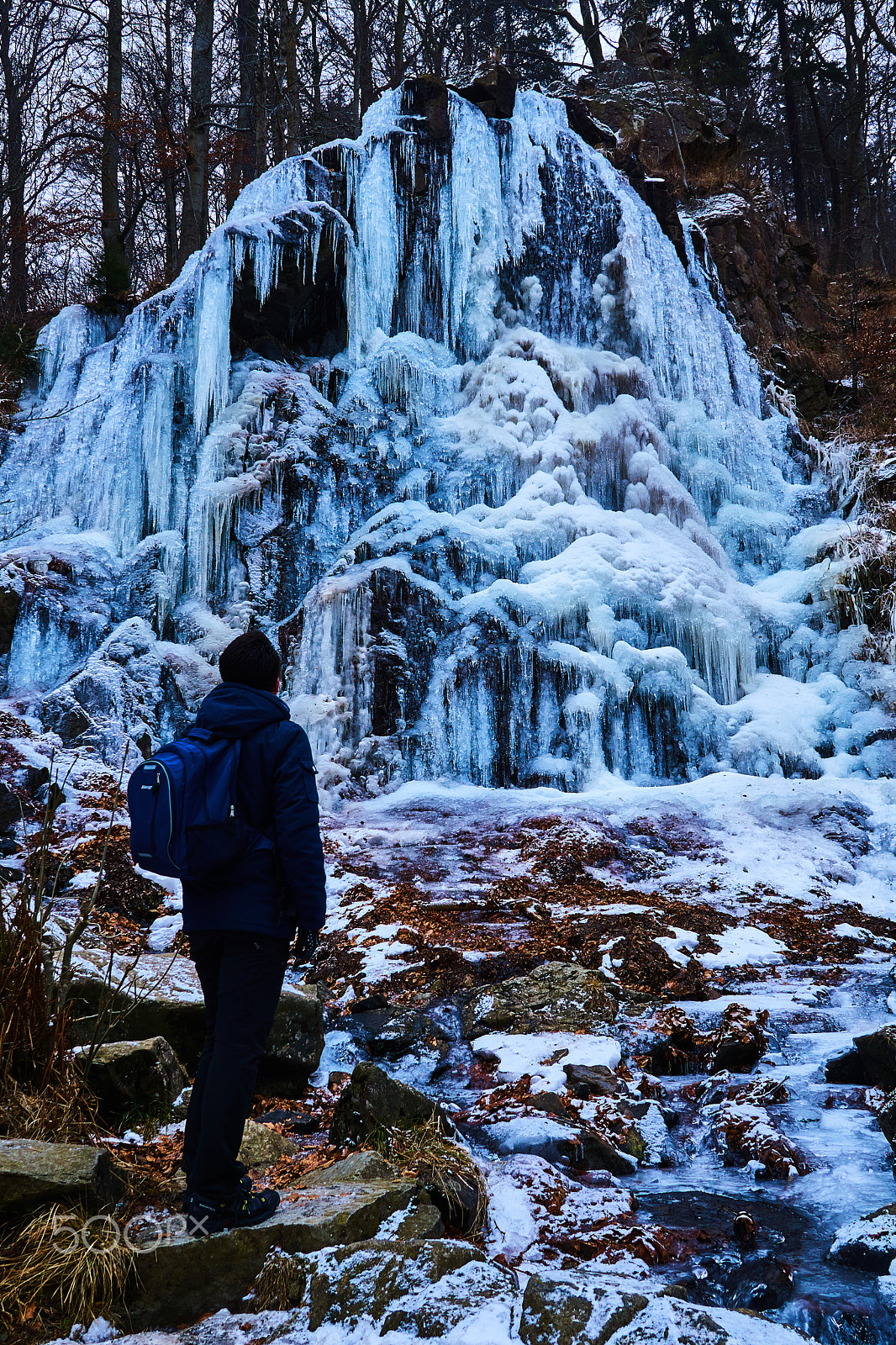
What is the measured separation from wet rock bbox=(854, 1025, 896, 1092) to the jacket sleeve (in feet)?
9.02

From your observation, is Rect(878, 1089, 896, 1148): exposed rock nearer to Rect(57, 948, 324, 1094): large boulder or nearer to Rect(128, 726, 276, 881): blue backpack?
Rect(57, 948, 324, 1094): large boulder

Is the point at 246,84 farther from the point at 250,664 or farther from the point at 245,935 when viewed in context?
the point at 245,935

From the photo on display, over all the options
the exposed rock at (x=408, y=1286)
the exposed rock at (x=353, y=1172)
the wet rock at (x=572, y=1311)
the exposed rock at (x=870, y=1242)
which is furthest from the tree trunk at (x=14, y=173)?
the exposed rock at (x=870, y=1242)

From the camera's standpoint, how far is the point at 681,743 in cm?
916

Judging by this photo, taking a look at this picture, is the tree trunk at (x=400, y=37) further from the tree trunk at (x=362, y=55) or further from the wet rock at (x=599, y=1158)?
the wet rock at (x=599, y=1158)

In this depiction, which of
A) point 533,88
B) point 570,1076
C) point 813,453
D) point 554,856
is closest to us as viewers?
point 570,1076

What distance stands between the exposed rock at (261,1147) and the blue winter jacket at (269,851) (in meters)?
1.01

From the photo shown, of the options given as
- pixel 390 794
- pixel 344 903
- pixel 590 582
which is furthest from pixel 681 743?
pixel 344 903

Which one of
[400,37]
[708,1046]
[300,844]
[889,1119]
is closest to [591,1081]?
[708,1046]

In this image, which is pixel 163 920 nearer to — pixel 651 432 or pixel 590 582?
pixel 590 582

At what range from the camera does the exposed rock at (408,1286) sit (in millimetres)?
2162

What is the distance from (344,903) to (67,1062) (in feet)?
12.0

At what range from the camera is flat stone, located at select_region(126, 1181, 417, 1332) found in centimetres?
221

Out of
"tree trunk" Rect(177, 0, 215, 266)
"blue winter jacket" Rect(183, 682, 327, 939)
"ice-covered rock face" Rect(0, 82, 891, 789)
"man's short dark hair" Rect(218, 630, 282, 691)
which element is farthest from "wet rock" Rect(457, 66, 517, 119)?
"blue winter jacket" Rect(183, 682, 327, 939)
